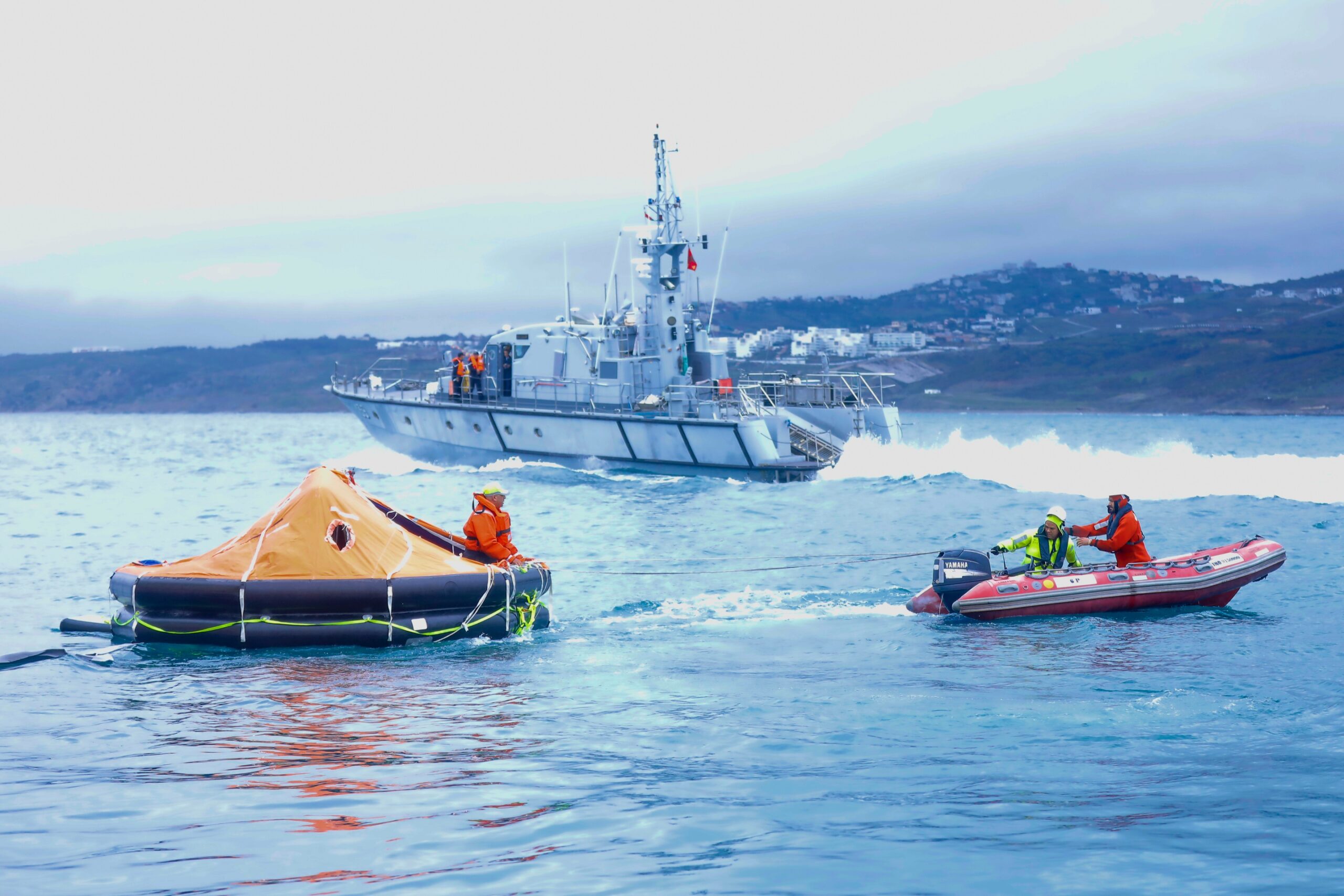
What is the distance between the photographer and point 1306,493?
1155 inches

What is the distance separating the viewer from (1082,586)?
13.3 meters

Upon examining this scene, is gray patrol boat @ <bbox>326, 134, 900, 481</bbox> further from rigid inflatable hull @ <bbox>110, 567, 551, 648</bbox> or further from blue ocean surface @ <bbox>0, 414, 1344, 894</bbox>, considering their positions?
rigid inflatable hull @ <bbox>110, 567, 551, 648</bbox>

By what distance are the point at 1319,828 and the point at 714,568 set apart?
11568mm

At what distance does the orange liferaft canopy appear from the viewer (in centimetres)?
1138

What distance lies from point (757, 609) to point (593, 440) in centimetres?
1862

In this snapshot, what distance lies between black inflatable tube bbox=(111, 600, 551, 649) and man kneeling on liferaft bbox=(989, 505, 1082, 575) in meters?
7.21

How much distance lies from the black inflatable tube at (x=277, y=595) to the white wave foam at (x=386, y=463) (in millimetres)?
22472

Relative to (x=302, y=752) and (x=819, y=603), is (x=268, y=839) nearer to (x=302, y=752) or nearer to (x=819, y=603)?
(x=302, y=752)

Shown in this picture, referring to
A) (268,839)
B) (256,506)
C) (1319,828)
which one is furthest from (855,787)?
(256,506)

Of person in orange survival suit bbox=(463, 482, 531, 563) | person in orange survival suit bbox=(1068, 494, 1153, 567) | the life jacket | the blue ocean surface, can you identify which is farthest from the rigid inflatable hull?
person in orange survival suit bbox=(1068, 494, 1153, 567)

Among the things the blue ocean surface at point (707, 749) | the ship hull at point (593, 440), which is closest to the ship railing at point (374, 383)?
the ship hull at point (593, 440)

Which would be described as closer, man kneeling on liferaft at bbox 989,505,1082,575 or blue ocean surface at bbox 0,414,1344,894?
blue ocean surface at bbox 0,414,1344,894

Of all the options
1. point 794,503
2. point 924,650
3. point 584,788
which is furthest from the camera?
point 794,503

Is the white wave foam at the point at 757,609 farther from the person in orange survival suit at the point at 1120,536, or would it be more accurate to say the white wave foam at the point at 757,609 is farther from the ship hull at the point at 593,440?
the ship hull at the point at 593,440
